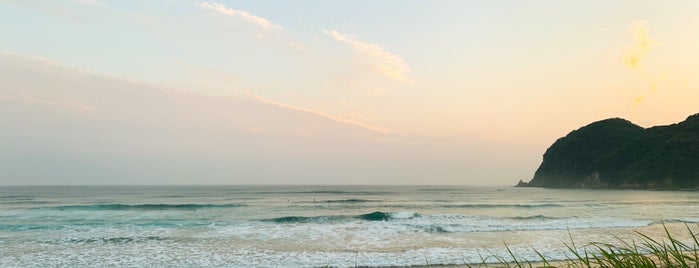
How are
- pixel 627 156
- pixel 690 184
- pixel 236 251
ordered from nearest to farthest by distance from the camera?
1. pixel 236 251
2. pixel 690 184
3. pixel 627 156

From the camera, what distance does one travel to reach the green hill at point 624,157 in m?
79.4

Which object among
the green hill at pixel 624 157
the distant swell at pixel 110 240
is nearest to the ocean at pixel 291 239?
the distant swell at pixel 110 240

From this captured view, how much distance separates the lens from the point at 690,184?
75812 millimetres

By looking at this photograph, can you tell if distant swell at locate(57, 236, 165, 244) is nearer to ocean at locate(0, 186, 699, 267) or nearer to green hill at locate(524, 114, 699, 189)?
ocean at locate(0, 186, 699, 267)

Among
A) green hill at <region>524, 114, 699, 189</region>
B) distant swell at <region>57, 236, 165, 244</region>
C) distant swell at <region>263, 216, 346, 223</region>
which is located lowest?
distant swell at <region>57, 236, 165, 244</region>

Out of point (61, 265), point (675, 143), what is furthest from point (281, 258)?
point (675, 143)

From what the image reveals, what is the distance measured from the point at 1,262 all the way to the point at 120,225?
32.3 ft

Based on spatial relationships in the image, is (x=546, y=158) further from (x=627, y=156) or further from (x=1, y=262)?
(x=1, y=262)

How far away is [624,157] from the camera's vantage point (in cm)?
9175

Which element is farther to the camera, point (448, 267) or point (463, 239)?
point (463, 239)

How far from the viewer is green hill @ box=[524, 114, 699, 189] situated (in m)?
79.4

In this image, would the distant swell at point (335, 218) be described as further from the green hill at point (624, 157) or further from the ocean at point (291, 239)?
the green hill at point (624, 157)

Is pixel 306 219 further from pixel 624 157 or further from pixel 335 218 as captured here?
pixel 624 157

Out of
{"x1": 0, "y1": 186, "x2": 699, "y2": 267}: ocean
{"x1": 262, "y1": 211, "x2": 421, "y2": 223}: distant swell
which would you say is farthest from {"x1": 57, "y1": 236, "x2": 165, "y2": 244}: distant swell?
{"x1": 262, "y1": 211, "x2": 421, "y2": 223}: distant swell
